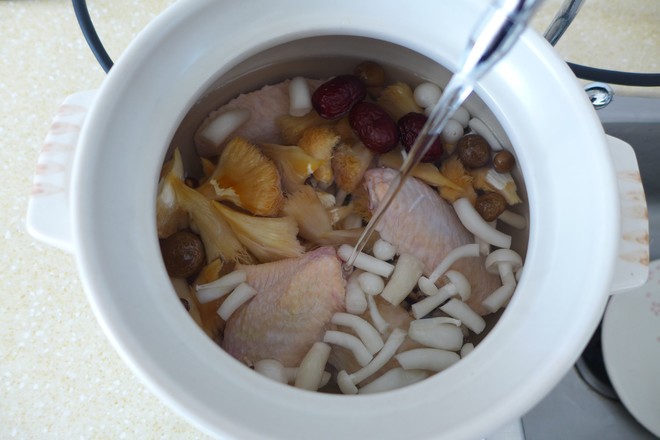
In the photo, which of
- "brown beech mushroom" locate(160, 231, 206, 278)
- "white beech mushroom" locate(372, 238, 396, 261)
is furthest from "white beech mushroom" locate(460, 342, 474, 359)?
"brown beech mushroom" locate(160, 231, 206, 278)

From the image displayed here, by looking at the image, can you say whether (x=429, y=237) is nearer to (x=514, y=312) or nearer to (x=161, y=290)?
(x=514, y=312)

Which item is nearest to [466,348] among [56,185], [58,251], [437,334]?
[437,334]

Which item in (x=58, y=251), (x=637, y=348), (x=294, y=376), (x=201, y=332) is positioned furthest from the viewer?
(x=637, y=348)

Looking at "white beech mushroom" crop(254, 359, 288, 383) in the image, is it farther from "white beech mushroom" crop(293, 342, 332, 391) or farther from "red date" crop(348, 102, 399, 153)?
"red date" crop(348, 102, 399, 153)

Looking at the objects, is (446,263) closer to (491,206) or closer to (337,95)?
(491,206)

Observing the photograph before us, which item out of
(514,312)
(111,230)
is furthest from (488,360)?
(111,230)

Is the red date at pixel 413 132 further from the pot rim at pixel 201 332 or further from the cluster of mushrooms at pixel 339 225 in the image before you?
the pot rim at pixel 201 332

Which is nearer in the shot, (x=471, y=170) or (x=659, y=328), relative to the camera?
(x=471, y=170)
